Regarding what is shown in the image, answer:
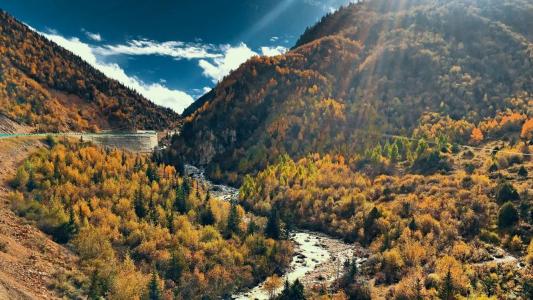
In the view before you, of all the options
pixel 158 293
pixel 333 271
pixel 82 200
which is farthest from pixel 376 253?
pixel 82 200

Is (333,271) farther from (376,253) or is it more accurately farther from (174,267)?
(174,267)

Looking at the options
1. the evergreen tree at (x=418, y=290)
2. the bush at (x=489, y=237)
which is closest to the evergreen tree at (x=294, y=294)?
the evergreen tree at (x=418, y=290)

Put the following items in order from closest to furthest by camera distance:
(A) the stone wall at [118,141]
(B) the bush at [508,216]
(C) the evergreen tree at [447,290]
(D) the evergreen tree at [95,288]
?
1. (D) the evergreen tree at [95,288]
2. (C) the evergreen tree at [447,290]
3. (B) the bush at [508,216]
4. (A) the stone wall at [118,141]

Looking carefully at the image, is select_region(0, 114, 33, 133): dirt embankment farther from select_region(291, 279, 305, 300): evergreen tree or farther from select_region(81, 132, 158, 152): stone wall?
select_region(291, 279, 305, 300): evergreen tree

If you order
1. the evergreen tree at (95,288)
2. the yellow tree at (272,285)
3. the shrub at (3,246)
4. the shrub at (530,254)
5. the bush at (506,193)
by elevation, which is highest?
the bush at (506,193)

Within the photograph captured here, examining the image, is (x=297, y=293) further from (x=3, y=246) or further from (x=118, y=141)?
(x=118, y=141)

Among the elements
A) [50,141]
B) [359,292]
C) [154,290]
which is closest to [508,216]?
[359,292]

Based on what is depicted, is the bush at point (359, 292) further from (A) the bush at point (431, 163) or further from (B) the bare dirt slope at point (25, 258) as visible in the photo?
(A) the bush at point (431, 163)
